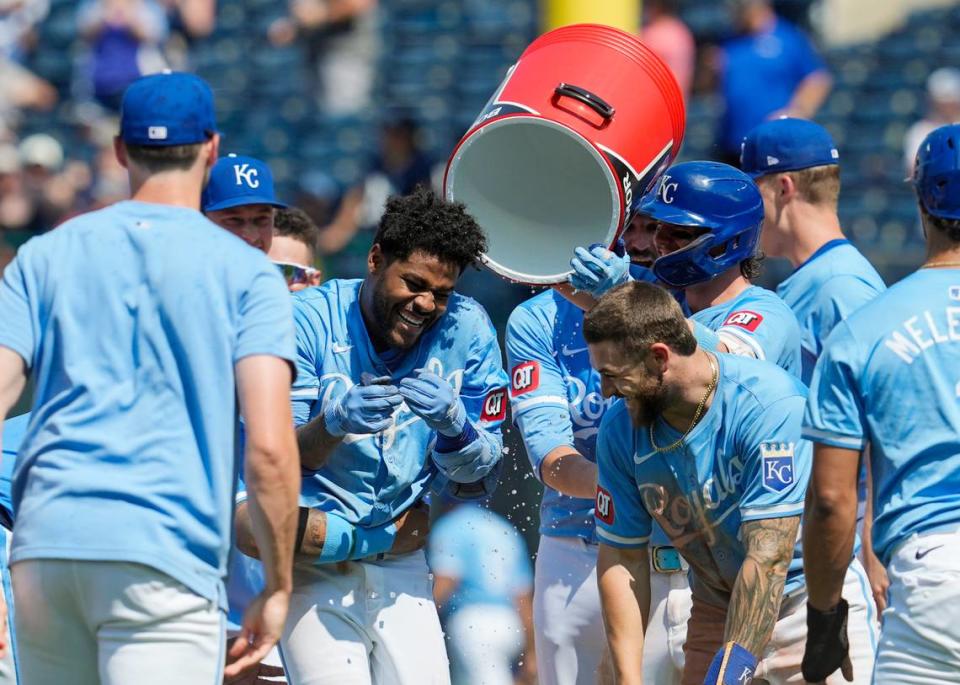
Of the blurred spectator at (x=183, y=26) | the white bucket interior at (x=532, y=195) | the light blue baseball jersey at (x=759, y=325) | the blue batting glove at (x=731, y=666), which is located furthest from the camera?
the blurred spectator at (x=183, y=26)

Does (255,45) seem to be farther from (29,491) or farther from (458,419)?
(29,491)

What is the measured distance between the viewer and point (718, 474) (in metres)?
4.23

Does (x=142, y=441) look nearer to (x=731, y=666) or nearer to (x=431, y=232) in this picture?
(x=431, y=232)

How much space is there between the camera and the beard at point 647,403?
4.12 m

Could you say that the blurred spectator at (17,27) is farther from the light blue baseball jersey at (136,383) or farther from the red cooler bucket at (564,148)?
the light blue baseball jersey at (136,383)

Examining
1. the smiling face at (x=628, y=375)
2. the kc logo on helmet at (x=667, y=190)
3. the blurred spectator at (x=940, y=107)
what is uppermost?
the blurred spectator at (x=940, y=107)

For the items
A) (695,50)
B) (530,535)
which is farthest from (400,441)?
(695,50)

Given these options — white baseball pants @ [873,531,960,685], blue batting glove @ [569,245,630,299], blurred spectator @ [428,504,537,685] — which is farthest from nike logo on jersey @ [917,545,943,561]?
blurred spectator @ [428,504,537,685]

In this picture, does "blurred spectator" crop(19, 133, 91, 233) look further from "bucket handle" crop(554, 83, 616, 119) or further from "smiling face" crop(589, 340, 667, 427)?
"smiling face" crop(589, 340, 667, 427)

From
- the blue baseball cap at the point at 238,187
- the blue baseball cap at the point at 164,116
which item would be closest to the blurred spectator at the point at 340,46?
the blue baseball cap at the point at 238,187

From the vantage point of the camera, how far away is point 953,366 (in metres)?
3.58

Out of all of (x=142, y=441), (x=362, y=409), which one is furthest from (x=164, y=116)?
(x=362, y=409)

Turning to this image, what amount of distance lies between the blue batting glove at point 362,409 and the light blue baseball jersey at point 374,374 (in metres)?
0.29

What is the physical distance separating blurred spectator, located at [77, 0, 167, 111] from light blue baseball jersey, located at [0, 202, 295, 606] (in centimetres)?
1011
